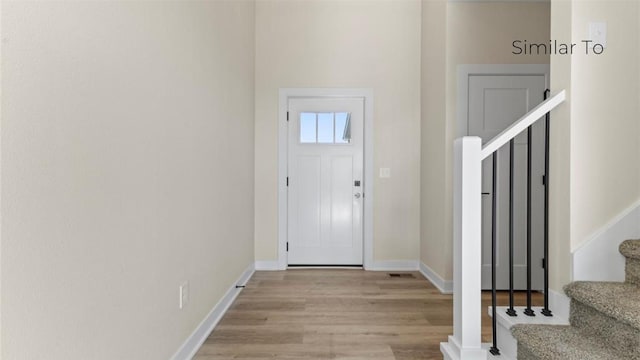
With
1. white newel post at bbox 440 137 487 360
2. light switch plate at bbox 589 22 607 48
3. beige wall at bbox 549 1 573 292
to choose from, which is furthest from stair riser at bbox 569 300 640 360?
light switch plate at bbox 589 22 607 48

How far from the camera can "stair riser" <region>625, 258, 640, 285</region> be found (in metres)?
1.58

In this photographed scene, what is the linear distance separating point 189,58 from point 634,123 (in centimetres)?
224

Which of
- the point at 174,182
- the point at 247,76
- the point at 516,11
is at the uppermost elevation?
the point at 516,11

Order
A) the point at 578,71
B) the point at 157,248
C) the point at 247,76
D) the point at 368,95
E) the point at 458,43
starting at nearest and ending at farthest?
the point at 157,248 < the point at 578,71 < the point at 458,43 < the point at 247,76 < the point at 368,95

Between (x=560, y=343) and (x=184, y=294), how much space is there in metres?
1.74

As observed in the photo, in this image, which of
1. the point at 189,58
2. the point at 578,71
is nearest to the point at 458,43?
the point at 578,71

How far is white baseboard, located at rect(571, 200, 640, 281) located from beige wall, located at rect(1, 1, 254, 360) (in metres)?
1.92

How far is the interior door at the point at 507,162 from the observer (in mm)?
3125

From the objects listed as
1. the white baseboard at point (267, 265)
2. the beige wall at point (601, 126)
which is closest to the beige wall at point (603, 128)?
the beige wall at point (601, 126)

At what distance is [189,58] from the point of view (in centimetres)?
196

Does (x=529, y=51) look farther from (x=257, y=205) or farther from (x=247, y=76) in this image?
(x=257, y=205)

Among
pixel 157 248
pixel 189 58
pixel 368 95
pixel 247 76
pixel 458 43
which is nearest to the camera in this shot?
pixel 157 248

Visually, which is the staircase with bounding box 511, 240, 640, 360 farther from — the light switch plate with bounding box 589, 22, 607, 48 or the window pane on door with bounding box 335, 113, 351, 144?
the window pane on door with bounding box 335, 113, 351, 144

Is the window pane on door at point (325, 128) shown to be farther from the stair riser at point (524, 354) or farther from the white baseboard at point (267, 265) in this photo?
the stair riser at point (524, 354)
